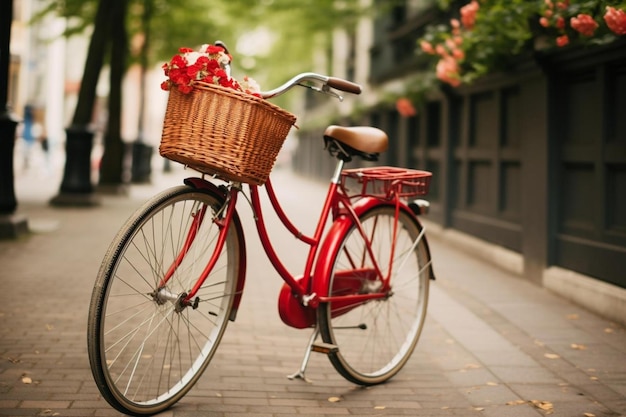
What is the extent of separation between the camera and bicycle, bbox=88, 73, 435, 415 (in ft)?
12.4

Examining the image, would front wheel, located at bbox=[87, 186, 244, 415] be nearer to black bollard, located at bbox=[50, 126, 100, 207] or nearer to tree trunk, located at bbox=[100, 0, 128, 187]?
black bollard, located at bbox=[50, 126, 100, 207]

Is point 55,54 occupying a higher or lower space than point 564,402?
higher

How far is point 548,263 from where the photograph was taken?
7.66 metres

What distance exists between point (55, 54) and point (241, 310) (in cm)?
4576

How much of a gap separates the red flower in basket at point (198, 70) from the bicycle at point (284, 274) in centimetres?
23

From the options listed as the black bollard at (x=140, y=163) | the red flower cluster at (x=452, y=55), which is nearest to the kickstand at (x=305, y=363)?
the red flower cluster at (x=452, y=55)

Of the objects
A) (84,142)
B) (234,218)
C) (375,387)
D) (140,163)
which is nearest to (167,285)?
(234,218)

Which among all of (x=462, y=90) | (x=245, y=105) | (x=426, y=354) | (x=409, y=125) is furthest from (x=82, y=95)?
(x=245, y=105)

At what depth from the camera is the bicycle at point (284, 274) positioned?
12.4 feet

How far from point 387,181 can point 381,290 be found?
581 millimetres

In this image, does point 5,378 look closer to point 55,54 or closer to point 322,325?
point 322,325

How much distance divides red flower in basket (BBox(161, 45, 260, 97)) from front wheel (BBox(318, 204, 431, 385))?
110cm

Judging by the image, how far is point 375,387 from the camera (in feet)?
15.1

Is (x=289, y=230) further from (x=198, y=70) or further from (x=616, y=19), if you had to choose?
(x=616, y=19)
